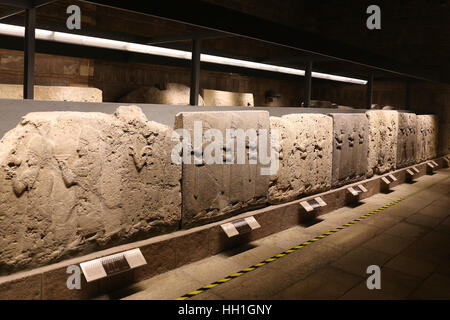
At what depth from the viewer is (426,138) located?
10594 millimetres

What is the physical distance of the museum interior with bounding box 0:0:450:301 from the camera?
2.98 metres

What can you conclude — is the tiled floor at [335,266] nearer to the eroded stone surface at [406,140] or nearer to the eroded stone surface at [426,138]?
the eroded stone surface at [406,140]

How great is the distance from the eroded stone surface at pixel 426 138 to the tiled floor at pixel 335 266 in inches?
179

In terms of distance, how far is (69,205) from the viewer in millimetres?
3068

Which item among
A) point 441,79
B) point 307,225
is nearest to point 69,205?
point 307,225

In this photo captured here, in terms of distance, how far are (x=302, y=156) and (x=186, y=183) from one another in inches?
86.4

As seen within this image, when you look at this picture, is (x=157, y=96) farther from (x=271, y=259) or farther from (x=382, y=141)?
(x=382, y=141)

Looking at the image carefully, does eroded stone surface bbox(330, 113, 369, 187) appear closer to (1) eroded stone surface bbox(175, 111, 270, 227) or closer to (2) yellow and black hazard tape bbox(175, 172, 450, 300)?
(2) yellow and black hazard tape bbox(175, 172, 450, 300)

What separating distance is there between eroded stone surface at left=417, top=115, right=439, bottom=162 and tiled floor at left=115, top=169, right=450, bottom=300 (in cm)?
453

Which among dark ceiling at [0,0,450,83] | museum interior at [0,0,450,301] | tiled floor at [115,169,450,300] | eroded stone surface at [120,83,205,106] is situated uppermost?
dark ceiling at [0,0,450,83]

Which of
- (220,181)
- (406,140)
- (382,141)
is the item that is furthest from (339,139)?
(406,140)

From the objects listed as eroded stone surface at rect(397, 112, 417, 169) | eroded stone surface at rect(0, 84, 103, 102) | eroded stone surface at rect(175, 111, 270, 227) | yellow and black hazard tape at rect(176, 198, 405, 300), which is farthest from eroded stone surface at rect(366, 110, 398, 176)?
eroded stone surface at rect(0, 84, 103, 102)

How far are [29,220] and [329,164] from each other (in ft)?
14.9

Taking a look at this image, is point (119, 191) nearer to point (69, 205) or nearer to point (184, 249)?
point (69, 205)
